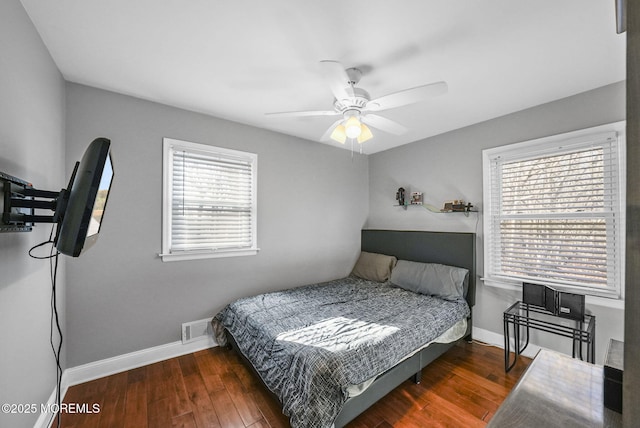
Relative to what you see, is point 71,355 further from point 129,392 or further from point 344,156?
point 344,156

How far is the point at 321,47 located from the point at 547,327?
2.99 m

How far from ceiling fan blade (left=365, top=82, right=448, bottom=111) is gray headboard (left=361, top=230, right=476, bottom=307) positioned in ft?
6.38

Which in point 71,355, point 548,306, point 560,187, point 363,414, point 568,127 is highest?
point 568,127

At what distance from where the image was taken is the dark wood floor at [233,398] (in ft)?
5.87

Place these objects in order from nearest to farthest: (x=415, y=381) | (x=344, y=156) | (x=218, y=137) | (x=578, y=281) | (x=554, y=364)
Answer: (x=554, y=364)
(x=415, y=381)
(x=578, y=281)
(x=218, y=137)
(x=344, y=156)

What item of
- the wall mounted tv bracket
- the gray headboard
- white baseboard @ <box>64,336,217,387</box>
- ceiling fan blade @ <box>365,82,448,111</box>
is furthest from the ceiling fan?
white baseboard @ <box>64,336,217,387</box>

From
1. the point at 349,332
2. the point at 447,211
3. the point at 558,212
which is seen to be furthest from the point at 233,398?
the point at 558,212

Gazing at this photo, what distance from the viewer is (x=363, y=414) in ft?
6.12

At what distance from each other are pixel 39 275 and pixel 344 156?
11.5 feet

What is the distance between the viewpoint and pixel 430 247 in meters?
3.34

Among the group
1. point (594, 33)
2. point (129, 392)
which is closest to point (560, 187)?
point (594, 33)

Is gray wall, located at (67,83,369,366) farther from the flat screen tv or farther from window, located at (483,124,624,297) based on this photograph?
window, located at (483,124,624,297)

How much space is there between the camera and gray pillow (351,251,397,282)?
141 inches

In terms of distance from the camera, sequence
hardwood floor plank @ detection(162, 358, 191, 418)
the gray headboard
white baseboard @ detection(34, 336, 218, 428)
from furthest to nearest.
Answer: the gray headboard, white baseboard @ detection(34, 336, 218, 428), hardwood floor plank @ detection(162, 358, 191, 418)
